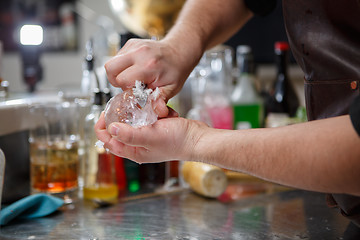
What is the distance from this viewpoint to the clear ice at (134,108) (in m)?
0.58

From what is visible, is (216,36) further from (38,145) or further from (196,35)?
(38,145)

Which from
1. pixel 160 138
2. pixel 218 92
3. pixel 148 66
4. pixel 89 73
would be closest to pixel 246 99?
pixel 218 92

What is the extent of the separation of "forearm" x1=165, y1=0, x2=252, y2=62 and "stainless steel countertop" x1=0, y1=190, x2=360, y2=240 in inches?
11.3

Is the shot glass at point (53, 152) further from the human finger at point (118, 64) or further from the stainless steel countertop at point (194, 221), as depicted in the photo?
the human finger at point (118, 64)

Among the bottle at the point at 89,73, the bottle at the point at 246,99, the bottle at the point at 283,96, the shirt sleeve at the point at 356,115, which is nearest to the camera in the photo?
the shirt sleeve at the point at 356,115

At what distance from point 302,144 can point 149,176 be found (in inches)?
27.0

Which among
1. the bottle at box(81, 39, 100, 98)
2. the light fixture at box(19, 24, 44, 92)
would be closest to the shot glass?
the bottle at box(81, 39, 100, 98)

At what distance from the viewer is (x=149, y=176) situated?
112 cm

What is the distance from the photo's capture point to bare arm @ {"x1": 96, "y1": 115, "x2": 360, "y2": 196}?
1.49ft

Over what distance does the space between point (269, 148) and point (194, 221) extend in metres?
0.35

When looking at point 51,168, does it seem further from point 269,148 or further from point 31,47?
point 31,47

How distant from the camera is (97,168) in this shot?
985mm

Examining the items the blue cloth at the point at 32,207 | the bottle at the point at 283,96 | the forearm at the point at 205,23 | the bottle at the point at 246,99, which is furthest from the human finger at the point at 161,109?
the bottle at the point at 283,96

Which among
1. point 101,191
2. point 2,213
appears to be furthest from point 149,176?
point 2,213
